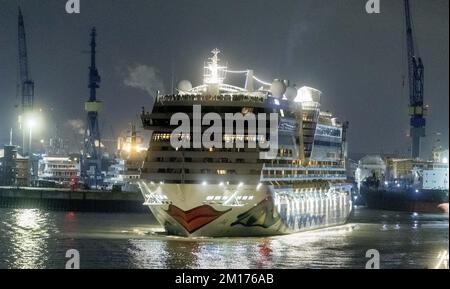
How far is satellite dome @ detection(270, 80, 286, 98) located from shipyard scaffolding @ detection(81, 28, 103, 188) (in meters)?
53.2

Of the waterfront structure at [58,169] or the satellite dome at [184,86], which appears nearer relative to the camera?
the satellite dome at [184,86]

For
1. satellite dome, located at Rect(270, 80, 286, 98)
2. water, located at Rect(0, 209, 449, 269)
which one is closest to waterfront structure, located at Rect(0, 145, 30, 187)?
water, located at Rect(0, 209, 449, 269)

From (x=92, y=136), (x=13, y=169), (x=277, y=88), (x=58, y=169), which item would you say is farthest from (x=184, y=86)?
(x=58, y=169)

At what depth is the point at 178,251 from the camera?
3884 centimetres

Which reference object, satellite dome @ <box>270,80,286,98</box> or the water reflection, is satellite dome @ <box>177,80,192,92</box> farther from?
the water reflection

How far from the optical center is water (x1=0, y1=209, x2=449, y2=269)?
3619 centimetres

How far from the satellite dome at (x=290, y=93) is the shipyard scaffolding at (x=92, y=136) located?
5045 centimetres

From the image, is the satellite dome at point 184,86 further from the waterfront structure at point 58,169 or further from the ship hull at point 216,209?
the waterfront structure at point 58,169

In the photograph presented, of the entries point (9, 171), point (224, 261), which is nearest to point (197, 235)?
point (224, 261)

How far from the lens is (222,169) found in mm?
43219

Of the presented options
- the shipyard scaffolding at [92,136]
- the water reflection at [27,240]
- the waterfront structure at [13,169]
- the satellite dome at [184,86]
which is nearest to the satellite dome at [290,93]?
the satellite dome at [184,86]

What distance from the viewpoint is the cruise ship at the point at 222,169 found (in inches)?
1686
